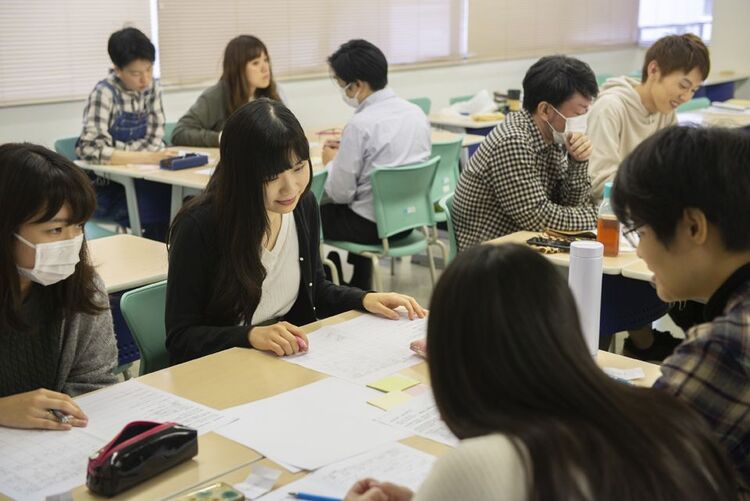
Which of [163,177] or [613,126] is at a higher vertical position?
[613,126]

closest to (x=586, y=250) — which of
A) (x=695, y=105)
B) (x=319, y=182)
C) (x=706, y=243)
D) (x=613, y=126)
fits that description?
(x=706, y=243)

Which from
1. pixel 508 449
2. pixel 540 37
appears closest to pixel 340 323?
pixel 508 449

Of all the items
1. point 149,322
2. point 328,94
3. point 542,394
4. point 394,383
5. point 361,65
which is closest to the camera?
point 542,394

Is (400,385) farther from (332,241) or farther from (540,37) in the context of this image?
(540,37)

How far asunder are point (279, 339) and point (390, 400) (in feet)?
1.28

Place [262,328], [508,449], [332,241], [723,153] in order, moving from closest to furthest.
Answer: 1. [508,449]
2. [723,153]
3. [262,328]
4. [332,241]

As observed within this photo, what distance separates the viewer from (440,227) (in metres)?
5.39

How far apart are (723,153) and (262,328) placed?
3.92ft

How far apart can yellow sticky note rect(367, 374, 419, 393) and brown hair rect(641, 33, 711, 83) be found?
2672mm

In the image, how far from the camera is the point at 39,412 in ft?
5.77

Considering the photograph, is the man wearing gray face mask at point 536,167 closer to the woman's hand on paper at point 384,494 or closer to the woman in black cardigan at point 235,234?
the woman in black cardigan at point 235,234

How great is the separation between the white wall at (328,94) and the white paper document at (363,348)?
10.5 feet

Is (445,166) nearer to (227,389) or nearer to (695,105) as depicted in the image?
(695,105)

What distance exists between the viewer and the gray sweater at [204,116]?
5.30m
